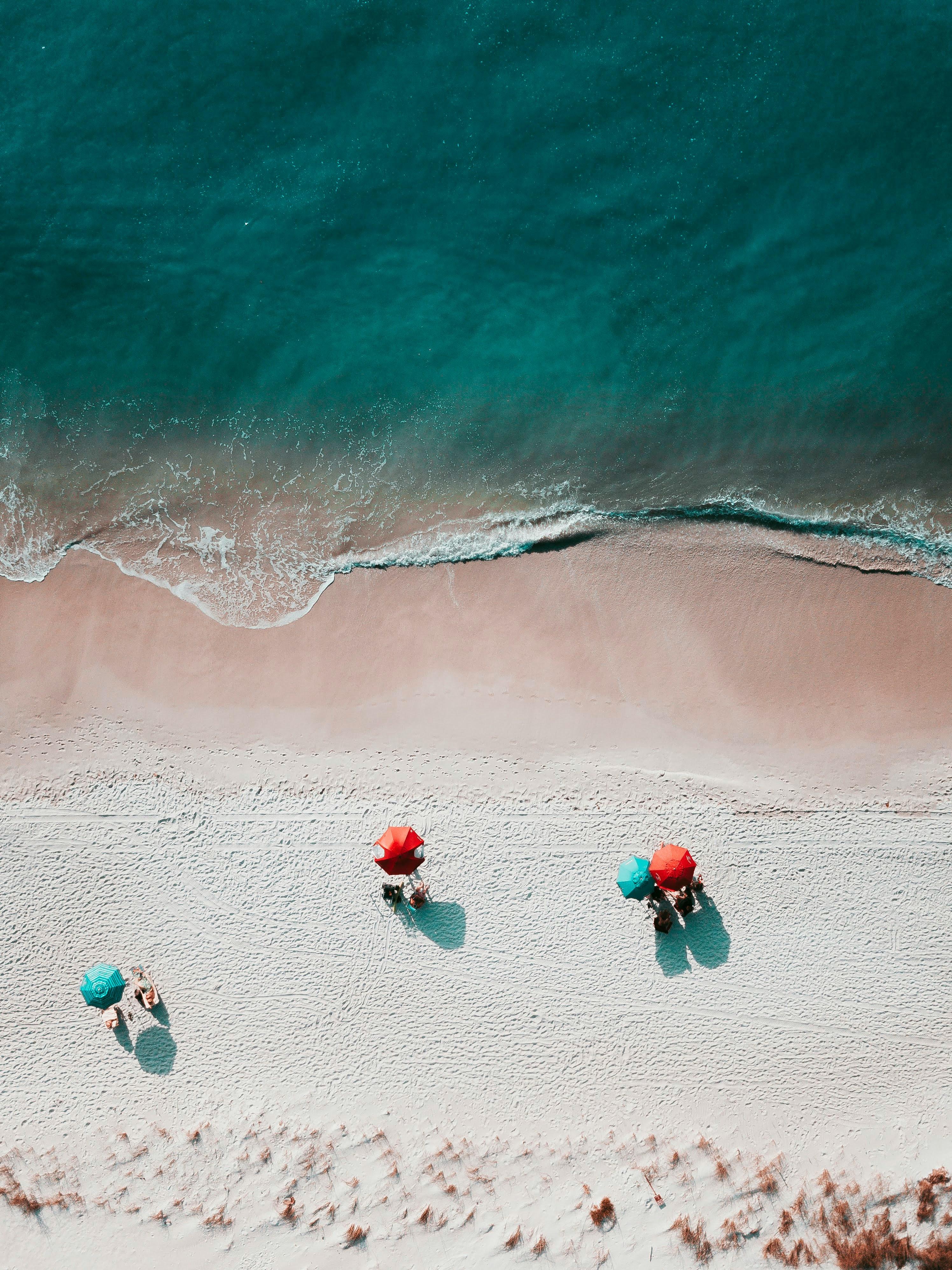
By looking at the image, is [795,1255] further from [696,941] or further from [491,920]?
[491,920]

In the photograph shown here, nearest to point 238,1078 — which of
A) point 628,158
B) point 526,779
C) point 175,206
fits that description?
point 526,779

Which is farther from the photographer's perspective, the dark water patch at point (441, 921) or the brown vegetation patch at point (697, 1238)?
→ the dark water patch at point (441, 921)

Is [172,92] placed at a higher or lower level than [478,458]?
higher

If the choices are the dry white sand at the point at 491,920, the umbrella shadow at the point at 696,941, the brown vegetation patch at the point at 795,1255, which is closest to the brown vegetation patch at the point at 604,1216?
the dry white sand at the point at 491,920

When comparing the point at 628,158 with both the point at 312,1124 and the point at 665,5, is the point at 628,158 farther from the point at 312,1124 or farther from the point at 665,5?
the point at 312,1124

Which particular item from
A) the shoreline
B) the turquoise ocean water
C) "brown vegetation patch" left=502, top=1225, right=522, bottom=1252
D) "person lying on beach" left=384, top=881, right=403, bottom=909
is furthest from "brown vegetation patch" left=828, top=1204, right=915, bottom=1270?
the turquoise ocean water

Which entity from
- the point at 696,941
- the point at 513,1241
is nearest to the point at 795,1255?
the point at 513,1241

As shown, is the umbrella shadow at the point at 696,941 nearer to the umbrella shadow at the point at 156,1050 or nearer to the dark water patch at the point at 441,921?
the dark water patch at the point at 441,921
